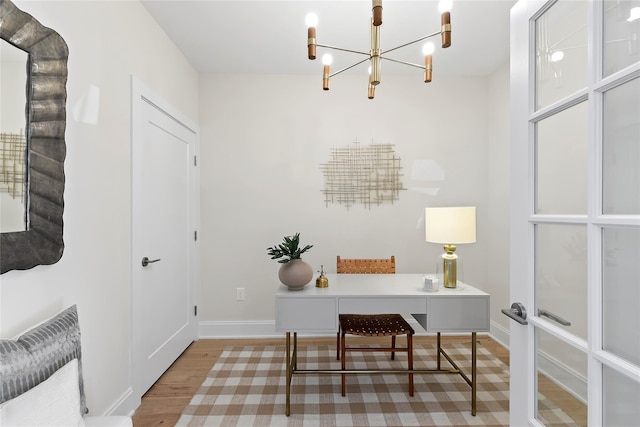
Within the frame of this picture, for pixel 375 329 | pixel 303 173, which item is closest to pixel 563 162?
pixel 375 329

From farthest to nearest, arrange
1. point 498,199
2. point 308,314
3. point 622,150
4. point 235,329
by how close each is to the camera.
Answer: point 235,329
point 498,199
point 308,314
point 622,150

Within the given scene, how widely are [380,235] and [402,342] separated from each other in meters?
1.07

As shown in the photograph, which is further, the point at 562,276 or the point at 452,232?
the point at 452,232

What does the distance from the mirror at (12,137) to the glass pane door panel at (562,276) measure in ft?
5.97

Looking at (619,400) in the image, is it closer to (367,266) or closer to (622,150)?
(622,150)

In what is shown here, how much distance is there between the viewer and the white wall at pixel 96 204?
1492mm

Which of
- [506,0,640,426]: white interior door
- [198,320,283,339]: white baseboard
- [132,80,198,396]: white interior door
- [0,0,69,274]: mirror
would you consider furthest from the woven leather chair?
[0,0,69,274]: mirror

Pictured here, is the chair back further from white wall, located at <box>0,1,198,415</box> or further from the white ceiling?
the white ceiling

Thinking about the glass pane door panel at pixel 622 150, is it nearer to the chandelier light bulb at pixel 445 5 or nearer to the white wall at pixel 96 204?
the chandelier light bulb at pixel 445 5

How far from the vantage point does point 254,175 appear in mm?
3551

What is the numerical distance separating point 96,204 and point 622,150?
2165 millimetres

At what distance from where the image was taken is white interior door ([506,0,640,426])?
0.79 m

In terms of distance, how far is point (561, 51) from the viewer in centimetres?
100

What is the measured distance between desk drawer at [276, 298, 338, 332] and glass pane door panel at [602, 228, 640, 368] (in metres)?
1.46
